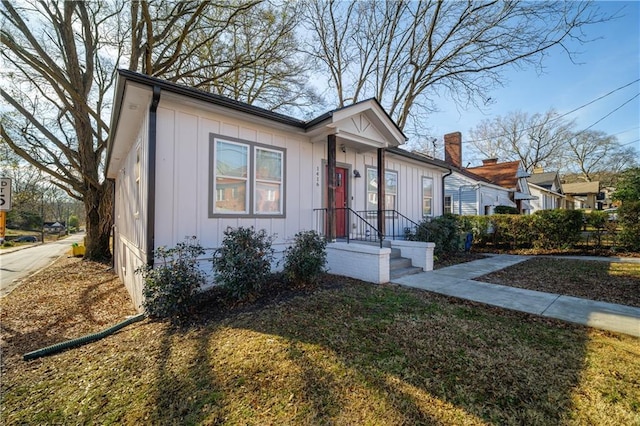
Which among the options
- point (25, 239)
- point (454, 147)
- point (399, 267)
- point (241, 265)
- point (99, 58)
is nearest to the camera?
point (241, 265)

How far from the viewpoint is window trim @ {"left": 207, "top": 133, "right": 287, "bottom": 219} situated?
17.3 feet

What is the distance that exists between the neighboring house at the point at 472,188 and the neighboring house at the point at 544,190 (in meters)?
7.41

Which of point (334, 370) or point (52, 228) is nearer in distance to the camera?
point (334, 370)

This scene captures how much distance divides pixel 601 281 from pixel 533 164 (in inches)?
1419

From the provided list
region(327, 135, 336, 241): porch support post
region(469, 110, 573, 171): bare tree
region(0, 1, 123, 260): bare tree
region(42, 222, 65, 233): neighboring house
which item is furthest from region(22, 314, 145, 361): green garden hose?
region(42, 222, 65, 233): neighboring house

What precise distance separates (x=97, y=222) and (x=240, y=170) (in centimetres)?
1056

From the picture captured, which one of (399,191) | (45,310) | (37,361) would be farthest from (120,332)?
(399,191)

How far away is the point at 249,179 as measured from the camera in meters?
5.75

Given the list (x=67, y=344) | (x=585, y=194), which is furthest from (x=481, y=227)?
(x=585, y=194)

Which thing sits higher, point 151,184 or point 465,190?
point 465,190

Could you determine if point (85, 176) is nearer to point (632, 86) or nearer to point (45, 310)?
point (45, 310)

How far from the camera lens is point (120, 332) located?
391 centimetres

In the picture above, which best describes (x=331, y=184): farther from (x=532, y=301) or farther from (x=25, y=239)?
(x=25, y=239)

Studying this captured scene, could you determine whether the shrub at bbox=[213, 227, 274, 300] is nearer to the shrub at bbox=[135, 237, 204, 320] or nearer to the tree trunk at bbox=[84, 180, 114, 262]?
the shrub at bbox=[135, 237, 204, 320]
